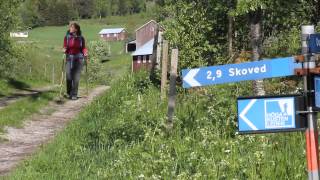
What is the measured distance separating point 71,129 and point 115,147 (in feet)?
7.86

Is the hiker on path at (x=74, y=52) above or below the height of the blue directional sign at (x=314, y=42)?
above

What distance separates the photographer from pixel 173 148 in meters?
7.35

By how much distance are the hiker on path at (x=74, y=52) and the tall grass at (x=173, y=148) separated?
18.0ft

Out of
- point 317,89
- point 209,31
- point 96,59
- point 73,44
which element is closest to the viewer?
point 317,89

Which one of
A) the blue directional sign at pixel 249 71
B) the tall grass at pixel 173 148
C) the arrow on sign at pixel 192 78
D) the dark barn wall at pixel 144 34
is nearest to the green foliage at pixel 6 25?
the tall grass at pixel 173 148

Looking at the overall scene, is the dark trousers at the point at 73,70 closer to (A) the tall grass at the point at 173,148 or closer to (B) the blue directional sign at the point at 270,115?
(A) the tall grass at the point at 173,148

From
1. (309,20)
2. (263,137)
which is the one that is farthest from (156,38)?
(263,137)

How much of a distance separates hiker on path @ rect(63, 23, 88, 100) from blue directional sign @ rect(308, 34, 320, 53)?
1210 centimetres

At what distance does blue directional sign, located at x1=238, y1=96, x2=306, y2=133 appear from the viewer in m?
3.97

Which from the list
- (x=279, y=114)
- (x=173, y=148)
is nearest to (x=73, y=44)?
(x=173, y=148)

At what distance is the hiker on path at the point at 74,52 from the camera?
1567 cm

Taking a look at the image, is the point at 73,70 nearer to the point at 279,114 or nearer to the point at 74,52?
the point at 74,52

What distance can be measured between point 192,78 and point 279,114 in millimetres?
1053

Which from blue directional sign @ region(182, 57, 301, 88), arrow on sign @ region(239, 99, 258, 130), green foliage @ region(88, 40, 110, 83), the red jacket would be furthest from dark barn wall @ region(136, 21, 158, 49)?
arrow on sign @ region(239, 99, 258, 130)
